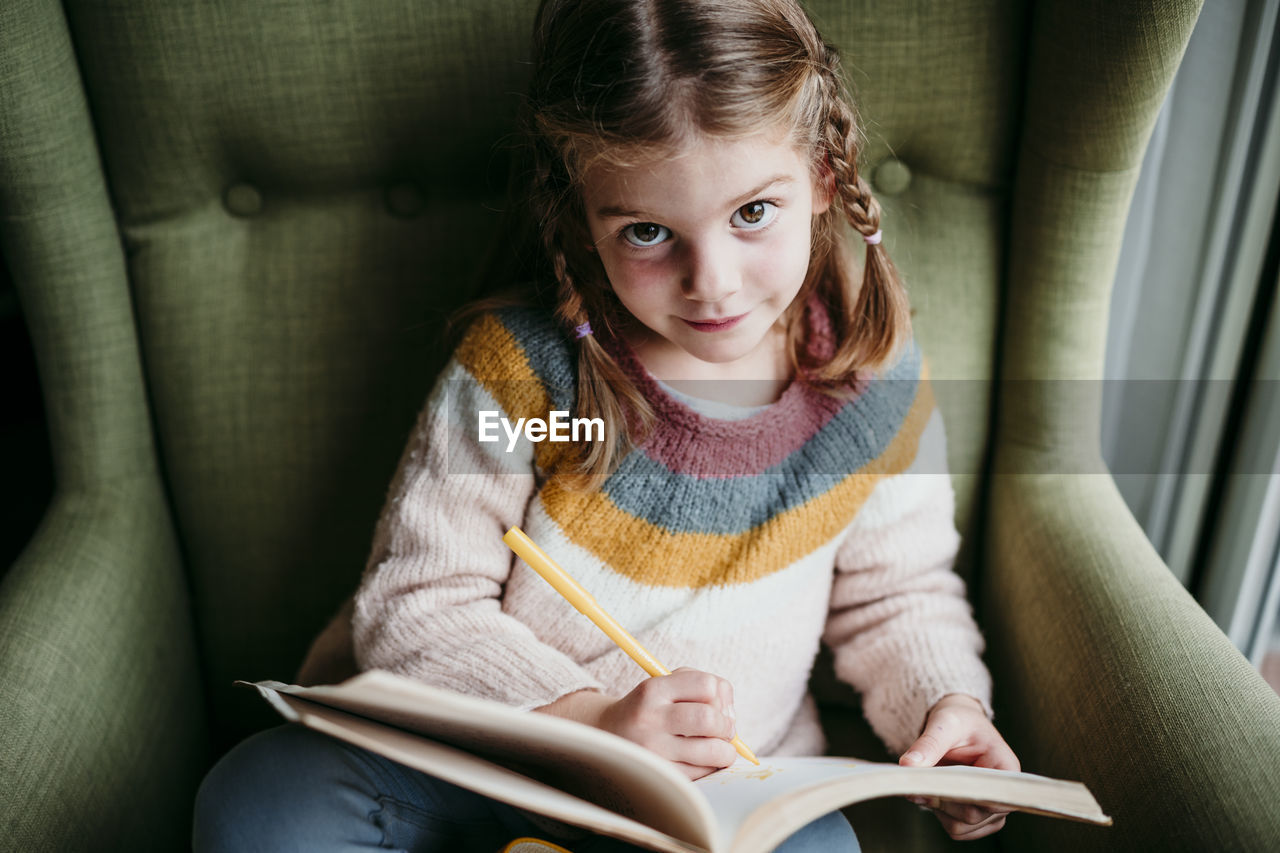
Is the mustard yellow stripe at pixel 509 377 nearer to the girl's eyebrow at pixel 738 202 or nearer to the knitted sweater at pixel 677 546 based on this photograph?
the knitted sweater at pixel 677 546

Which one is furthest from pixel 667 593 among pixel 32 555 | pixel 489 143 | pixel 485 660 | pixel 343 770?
pixel 32 555

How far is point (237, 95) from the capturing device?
0.78 m

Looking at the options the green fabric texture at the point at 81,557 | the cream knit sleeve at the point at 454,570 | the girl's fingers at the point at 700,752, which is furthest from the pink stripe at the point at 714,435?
the green fabric texture at the point at 81,557

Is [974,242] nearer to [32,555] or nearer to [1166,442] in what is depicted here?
[1166,442]

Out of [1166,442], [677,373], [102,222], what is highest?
[102,222]

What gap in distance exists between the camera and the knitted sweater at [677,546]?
71 cm

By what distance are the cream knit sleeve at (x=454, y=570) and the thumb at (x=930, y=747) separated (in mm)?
228

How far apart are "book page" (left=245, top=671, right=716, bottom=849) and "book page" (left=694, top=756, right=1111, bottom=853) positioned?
0.03 metres

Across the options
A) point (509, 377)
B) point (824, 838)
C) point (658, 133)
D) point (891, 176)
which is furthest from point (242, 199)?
point (824, 838)

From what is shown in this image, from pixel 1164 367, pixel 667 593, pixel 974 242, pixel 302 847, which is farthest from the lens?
pixel 1164 367

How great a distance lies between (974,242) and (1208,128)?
9.5 inches

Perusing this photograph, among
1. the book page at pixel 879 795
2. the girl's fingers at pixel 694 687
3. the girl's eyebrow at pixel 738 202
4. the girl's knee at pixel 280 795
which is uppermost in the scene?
the girl's eyebrow at pixel 738 202

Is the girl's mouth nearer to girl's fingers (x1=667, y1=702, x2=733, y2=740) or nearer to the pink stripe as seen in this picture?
the pink stripe

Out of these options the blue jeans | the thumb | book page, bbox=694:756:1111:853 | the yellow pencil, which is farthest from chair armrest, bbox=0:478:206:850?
the thumb
